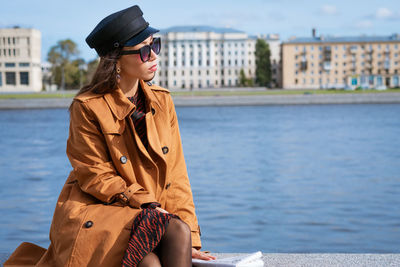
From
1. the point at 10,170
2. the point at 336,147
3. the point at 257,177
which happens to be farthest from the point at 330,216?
the point at 336,147

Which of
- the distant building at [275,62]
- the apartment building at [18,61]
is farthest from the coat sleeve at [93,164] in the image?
the distant building at [275,62]

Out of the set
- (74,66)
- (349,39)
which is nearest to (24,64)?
(74,66)

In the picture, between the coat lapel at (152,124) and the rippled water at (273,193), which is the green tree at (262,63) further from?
the coat lapel at (152,124)

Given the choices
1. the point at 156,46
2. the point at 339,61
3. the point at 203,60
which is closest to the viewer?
the point at 156,46

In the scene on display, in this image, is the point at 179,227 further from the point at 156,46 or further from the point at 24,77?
the point at 24,77

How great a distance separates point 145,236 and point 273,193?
720cm

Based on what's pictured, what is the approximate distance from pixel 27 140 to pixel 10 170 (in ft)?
34.3

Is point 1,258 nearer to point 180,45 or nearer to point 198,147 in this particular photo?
point 198,147

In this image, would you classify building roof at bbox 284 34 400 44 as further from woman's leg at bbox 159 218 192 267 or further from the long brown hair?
woman's leg at bbox 159 218 192 267

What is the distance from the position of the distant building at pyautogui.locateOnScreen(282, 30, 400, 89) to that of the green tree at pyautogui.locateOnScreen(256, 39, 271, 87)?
190 inches

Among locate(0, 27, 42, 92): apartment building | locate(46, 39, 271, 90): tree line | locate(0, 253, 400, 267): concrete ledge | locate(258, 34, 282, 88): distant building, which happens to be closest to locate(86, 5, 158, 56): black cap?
locate(0, 253, 400, 267): concrete ledge

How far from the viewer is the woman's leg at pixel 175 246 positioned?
1.99m

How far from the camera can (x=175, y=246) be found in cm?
200

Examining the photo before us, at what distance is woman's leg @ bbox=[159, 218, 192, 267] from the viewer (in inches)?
78.4
